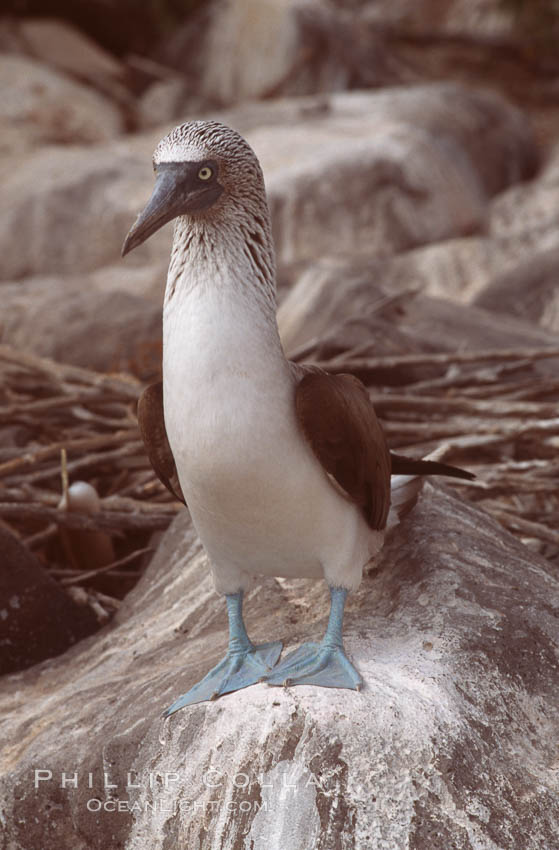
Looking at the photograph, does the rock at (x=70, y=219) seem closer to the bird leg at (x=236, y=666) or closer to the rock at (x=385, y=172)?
the rock at (x=385, y=172)

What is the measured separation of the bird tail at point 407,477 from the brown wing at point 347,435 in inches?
11.3

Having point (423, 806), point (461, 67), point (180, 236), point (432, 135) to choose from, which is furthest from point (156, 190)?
point (461, 67)

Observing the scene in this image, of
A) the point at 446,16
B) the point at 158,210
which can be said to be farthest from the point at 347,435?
the point at 446,16

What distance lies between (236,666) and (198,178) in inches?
47.3

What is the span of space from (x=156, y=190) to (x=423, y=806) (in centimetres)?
151

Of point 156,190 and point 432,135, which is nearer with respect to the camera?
point 156,190

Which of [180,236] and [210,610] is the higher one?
[180,236]

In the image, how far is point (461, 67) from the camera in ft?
50.5

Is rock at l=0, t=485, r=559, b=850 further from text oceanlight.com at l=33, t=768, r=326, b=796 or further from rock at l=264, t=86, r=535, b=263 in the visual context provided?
rock at l=264, t=86, r=535, b=263

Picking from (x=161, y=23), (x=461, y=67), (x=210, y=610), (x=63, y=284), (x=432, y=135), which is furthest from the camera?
(x=461, y=67)

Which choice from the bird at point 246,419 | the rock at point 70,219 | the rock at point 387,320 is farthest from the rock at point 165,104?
the bird at point 246,419

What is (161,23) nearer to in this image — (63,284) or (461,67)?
(461,67)

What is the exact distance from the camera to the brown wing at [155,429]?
9.07 ft

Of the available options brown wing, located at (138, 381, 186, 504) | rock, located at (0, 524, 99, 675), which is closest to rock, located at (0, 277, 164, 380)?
rock, located at (0, 524, 99, 675)
